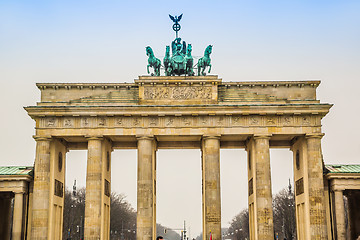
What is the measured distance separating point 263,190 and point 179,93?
37.0 feet

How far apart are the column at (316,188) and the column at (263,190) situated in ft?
11.5

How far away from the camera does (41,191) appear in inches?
1825

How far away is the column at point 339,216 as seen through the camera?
150 feet

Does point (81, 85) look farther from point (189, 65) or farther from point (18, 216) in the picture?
point (18, 216)

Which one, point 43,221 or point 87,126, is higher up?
point 87,126

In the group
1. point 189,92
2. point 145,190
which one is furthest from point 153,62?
point 145,190

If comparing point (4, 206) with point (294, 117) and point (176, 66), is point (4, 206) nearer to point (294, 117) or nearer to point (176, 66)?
point (176, 66)

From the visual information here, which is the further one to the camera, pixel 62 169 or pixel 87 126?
pixel 62 169

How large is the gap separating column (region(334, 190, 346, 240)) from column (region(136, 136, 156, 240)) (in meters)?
16.0

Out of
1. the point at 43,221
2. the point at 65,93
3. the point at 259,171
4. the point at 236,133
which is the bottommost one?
the point at 43,221

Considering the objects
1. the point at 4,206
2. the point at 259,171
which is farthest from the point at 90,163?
the point at 259,171

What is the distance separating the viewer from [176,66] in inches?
1935

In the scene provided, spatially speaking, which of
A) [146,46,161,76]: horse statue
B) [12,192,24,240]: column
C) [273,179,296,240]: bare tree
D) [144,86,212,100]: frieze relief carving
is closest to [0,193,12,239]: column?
[12,192,24,240]: column

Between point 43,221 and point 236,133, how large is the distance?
60.0 feet
